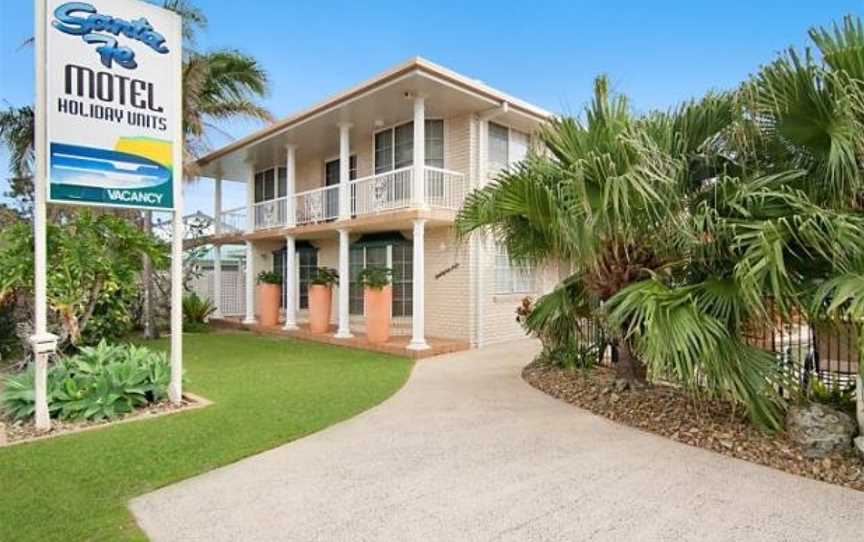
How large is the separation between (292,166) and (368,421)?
10.3 metres

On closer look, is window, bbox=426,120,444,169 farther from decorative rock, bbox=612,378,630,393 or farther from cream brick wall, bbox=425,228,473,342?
decorative rock, bbox=612,378,630,393

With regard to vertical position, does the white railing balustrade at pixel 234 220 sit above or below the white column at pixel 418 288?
above

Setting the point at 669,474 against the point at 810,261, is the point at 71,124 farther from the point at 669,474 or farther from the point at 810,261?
the point at 810,261

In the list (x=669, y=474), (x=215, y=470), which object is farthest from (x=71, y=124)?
(x=669, y=474)

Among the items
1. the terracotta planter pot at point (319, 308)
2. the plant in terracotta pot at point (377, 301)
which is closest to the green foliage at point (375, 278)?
the plant in terracotta pot at point (377, 301)

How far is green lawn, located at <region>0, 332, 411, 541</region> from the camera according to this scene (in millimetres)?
3646

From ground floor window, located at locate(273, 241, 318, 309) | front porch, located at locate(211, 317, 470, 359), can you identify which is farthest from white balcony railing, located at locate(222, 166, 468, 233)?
front porch, located at locate(211, 317, 470, 359)

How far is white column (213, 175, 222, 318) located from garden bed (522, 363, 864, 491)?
1405 cm

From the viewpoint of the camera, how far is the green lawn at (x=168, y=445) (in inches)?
144

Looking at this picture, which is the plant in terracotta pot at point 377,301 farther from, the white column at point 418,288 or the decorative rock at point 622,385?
the decorative rock at point 622,385

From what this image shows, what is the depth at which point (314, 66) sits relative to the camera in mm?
17062

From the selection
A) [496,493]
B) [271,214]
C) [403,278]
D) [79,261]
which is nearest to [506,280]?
[403,278]

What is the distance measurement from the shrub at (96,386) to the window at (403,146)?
309 inches

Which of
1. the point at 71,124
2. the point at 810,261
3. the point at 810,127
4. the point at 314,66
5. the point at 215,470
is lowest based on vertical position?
the point at 215,470
